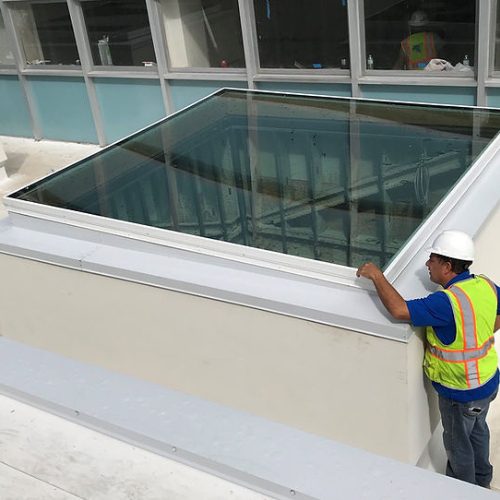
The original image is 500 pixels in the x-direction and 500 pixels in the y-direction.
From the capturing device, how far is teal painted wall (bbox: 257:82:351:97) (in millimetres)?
6887

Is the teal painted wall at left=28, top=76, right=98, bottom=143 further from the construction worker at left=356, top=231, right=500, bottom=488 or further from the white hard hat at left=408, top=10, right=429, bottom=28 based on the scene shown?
the construction worker at left=356, top=231, right=500, bottom=488

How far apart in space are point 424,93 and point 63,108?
479 centimetres

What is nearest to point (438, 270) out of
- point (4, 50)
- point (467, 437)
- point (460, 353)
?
point (460, 353)

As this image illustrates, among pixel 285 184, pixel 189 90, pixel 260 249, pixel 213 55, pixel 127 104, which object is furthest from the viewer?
pixel 127 104

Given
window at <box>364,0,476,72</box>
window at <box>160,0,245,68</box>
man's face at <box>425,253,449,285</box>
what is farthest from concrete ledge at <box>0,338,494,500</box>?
window at <box>160,0,245,68</box>

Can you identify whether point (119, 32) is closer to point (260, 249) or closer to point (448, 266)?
point (260, 249)

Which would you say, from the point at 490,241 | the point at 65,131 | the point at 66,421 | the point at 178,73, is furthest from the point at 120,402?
the point at 65,131

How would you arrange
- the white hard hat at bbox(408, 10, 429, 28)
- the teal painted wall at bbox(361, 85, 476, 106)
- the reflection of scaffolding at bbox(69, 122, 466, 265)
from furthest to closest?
the white hard hat at bbox(408, 10, 429, 28) → the teal painted wall at bbox(361, 85, 476, 106) → the reflection of scaffolding at bbox(69, 122, 466, 265)

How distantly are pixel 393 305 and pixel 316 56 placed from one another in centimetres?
498

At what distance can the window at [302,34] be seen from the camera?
6754mm

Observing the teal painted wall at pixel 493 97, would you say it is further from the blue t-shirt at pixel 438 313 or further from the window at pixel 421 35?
the blue t-shirt at pixel 438 313

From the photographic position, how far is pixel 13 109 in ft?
31.1

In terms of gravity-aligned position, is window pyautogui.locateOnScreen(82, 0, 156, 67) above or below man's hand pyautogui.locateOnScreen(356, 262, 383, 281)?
above

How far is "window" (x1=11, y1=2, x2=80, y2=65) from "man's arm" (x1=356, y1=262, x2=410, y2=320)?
682 cm
